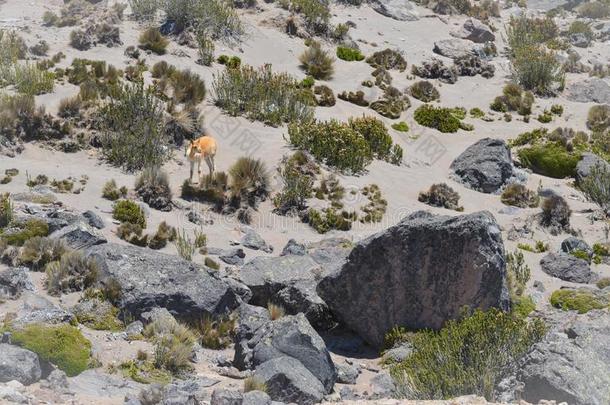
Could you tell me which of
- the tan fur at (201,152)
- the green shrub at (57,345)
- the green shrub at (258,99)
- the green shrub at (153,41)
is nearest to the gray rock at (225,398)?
the green shrub at (57,345)

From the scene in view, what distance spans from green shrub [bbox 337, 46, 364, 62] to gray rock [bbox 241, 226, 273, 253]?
47.2 ft

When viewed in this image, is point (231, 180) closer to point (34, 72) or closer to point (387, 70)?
point (34, 72)

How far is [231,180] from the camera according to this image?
18125 millimetres

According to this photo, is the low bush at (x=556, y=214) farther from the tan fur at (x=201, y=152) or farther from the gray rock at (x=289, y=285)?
the tan fur at (x=201, y=152)

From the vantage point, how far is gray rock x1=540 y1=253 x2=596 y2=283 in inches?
614

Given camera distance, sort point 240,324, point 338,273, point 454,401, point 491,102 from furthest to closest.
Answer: point 491,102 → point 338,273 → point 240,324 → point 454,401

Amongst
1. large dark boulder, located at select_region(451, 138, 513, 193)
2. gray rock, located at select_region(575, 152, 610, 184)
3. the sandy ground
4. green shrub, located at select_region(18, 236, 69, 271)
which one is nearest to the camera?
green shrub, located at select_region(18, 236, 69, 271)

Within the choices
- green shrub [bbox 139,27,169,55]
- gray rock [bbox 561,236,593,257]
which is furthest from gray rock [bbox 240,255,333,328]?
green shrub [bbox 139,27,169,55]

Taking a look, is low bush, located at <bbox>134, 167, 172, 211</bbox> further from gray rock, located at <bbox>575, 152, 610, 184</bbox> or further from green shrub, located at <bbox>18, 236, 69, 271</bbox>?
gray rock, located at <bbox>575, 152, 610, 184</bbox>

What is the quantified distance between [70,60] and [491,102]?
1382 cm

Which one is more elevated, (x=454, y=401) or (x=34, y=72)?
(x=454, y=401)

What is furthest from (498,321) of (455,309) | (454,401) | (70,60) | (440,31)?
(440,31)

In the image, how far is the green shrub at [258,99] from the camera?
2214 cm

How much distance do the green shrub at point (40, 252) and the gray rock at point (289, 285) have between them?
2855 millimetres
